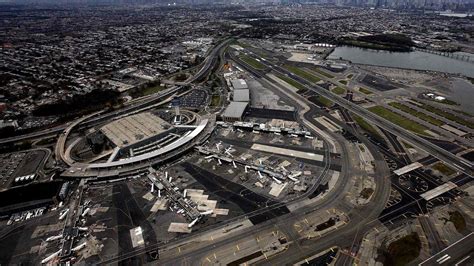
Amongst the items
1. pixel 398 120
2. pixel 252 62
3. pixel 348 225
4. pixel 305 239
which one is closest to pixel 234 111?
pixel 398 120

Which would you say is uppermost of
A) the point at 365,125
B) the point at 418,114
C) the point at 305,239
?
the point at 418,114

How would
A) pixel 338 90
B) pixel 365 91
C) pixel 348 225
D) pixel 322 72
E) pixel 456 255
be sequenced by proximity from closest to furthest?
pixel 456 255
pixel 348 225
pixel 365 91
pixel 338 90
pixel 322 72

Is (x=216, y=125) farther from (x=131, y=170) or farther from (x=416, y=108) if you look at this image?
(x=416, y=108)

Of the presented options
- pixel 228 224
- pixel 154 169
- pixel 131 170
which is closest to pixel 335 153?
pixel 228 224

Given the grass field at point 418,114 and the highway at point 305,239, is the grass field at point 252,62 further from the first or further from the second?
the highway at point 305,239

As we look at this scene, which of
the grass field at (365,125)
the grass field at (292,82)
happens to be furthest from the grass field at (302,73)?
the grass field at (365,125)

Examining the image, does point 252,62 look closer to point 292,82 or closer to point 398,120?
point 292,82
